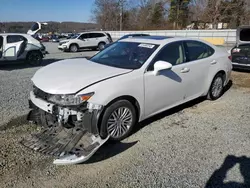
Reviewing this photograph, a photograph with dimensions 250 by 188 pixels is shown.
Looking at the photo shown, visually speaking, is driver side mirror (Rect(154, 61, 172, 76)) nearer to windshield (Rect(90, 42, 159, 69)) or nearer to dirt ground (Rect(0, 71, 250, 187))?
windshield (Rect(90, 42, 159, 69))

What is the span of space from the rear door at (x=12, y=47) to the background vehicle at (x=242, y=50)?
8.89m

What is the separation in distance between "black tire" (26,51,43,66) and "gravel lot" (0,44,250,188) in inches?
263

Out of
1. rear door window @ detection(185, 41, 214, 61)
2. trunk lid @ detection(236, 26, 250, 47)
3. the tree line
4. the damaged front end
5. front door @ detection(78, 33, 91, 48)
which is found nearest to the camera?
the damaged front end

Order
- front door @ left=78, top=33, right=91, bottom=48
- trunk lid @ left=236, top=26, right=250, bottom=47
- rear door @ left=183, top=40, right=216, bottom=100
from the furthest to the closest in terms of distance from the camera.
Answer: front door @ left=78, top=33, right=91, bottom=48
trunk lid @ left=236, top=26, right=250, bottom=47
rear door @ left=183, top=40, right=216, bottom=100

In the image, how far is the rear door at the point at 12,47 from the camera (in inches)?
391

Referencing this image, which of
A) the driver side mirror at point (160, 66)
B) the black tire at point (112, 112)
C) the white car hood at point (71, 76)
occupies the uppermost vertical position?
the driver side mirror at point (160, 66)

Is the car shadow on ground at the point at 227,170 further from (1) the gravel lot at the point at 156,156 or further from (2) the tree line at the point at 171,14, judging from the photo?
(2) the tree line at the point at 171,14

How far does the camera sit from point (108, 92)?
3162 millimetres

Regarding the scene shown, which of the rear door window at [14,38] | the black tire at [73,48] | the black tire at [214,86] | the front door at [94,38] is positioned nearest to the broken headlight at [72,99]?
the black tire at [214,86]

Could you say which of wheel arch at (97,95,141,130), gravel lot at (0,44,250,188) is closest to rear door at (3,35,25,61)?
gravel lot at (0,44,250,188)

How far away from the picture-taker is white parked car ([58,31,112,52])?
1809 cm

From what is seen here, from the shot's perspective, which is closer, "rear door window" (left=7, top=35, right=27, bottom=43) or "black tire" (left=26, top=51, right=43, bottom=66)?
"rear door window" (left=7, top=35, right=27, bottom=43)

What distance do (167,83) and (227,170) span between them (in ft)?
5.36

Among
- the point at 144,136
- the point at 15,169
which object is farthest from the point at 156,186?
the point at 15,169
